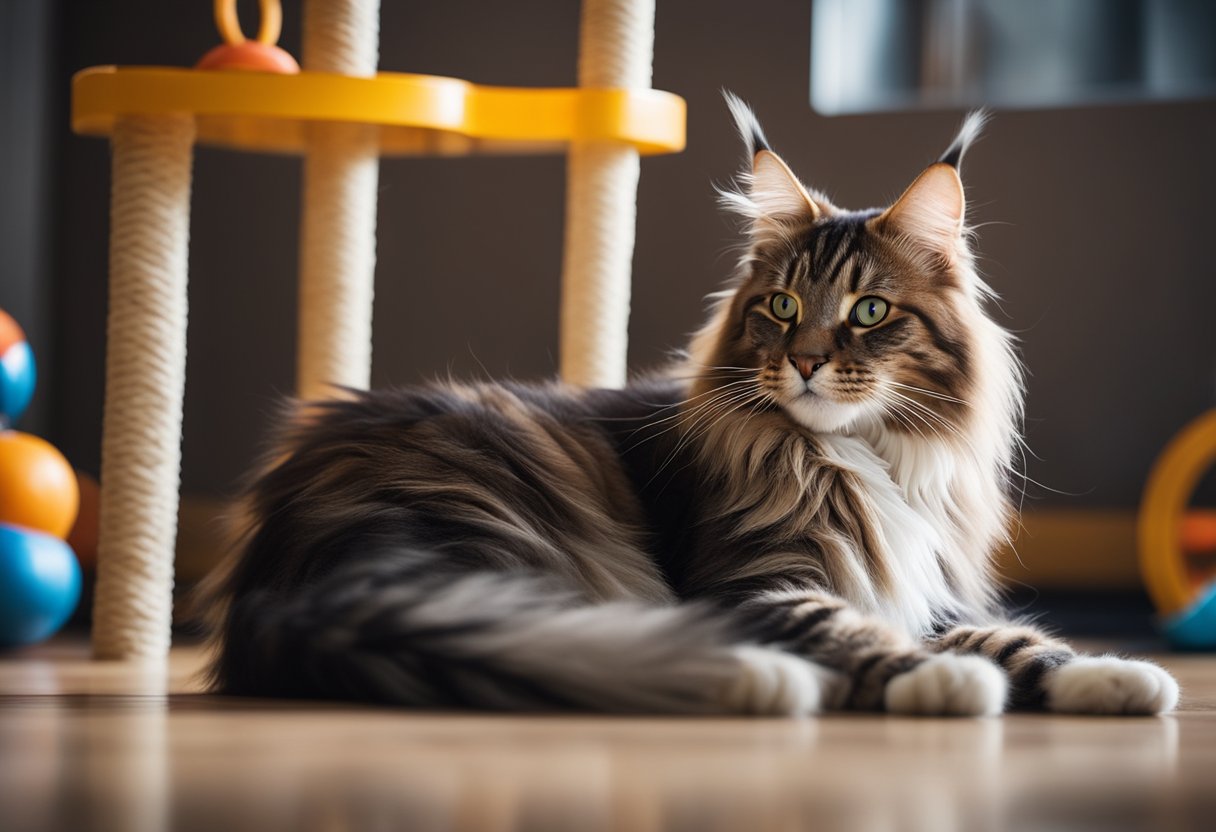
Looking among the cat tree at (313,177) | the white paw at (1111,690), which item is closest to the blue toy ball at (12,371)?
the cat tree at (313,177)

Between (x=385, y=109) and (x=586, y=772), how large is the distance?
1485mm

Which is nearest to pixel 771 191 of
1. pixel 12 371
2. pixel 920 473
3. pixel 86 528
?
pixel 920 473

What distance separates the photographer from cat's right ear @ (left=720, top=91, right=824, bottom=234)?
188 cm

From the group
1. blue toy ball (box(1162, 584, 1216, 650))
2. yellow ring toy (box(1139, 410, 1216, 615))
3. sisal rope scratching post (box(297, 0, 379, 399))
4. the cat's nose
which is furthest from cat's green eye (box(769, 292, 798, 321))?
yellow ring toy (box(1139, 410, 1216, 615))

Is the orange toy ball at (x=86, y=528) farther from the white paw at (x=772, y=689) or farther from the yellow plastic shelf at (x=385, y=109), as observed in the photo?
the white paw at (x=772, y=689)

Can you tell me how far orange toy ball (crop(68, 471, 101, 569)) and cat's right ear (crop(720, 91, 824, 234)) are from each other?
6.77 ft

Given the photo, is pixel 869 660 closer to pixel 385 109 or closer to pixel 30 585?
pixel 385 109

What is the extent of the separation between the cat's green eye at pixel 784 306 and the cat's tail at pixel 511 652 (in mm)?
498

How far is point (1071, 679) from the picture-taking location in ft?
4.84

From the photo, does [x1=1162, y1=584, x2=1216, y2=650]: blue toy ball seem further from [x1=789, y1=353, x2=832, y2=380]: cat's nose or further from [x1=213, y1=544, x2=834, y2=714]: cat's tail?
[x1=213, y1=544, x2=834, y2=714]: cat's tail

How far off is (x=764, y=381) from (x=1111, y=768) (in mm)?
731

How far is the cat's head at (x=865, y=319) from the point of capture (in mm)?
1696

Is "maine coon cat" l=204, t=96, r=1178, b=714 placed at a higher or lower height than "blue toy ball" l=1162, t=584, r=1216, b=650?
higher

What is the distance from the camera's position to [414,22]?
3.98 meters
